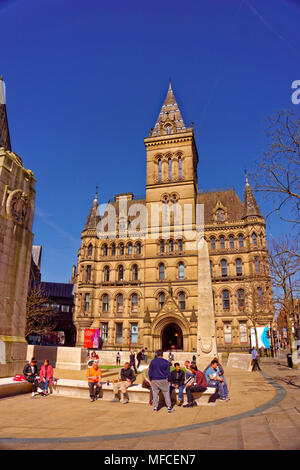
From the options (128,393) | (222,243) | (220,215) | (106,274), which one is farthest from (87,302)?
(128,393)

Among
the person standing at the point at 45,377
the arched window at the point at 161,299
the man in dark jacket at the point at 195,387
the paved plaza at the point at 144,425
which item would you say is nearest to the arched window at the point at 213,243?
the arched window at the point at 161,299

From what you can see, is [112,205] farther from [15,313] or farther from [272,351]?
[15,313]

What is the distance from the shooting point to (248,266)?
131 ft

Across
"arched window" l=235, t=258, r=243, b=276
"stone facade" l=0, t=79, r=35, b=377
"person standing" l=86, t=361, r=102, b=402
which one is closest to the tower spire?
"arched window" l=235, t=258, r=243, b=276

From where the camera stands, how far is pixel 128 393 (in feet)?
33.7

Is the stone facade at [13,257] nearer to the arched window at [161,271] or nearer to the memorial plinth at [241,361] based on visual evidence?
the memorial plinth at [241,361]

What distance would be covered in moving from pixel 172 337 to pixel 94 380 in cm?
3534

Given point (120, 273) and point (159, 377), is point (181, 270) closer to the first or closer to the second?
point (120, 273)

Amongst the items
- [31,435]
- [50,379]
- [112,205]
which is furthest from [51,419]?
[112,205]

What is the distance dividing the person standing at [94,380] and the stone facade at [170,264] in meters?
27.8

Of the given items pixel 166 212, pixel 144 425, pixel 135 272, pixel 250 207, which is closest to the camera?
pixel 144 425

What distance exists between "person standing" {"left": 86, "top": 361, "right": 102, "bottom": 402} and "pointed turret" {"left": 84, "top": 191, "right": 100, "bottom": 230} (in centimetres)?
3692
